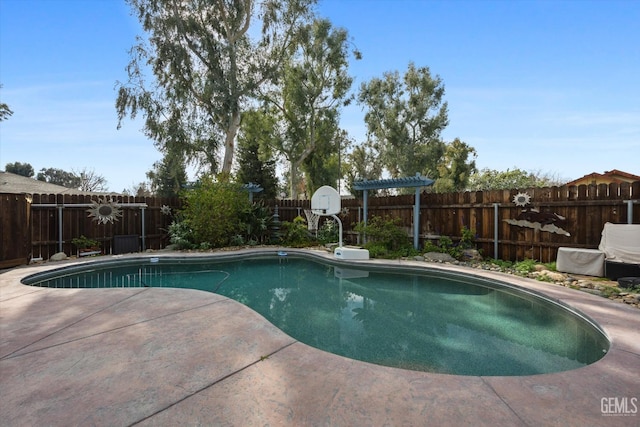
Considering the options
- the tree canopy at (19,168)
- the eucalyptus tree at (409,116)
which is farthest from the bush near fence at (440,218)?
Result: the tree canopy at (19,168)

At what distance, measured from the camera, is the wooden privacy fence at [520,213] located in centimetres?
606

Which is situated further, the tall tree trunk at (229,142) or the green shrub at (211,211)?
the tall tree trunk at (229,142)

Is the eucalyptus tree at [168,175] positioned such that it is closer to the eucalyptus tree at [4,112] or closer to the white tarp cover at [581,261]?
the eucalyptus tree at [4,112]

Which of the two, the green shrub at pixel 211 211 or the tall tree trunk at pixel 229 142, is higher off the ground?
the tall tree trunk at pixel 229 142

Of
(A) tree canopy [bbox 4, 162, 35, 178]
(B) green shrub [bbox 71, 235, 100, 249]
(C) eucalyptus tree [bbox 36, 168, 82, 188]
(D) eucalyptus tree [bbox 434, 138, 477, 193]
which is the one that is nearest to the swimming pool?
(B) green shrub [bbox 71, 235, 100, 249]

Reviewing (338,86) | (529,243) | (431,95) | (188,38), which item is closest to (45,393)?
(529,243)

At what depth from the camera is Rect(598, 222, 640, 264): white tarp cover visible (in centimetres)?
528

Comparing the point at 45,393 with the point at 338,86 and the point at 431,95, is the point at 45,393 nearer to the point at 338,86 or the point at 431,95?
the point at 338,86

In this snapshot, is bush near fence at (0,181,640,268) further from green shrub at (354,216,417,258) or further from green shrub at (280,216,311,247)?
green shrub at (280,216,311,247)

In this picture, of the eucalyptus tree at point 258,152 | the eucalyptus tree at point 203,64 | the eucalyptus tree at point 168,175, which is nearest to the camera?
the eucalyptus tree at point 203,64

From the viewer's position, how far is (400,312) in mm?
4387

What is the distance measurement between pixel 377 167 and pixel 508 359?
24647mm

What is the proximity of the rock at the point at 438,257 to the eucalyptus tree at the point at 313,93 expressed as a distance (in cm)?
1279

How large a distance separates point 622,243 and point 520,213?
6.49 ft
